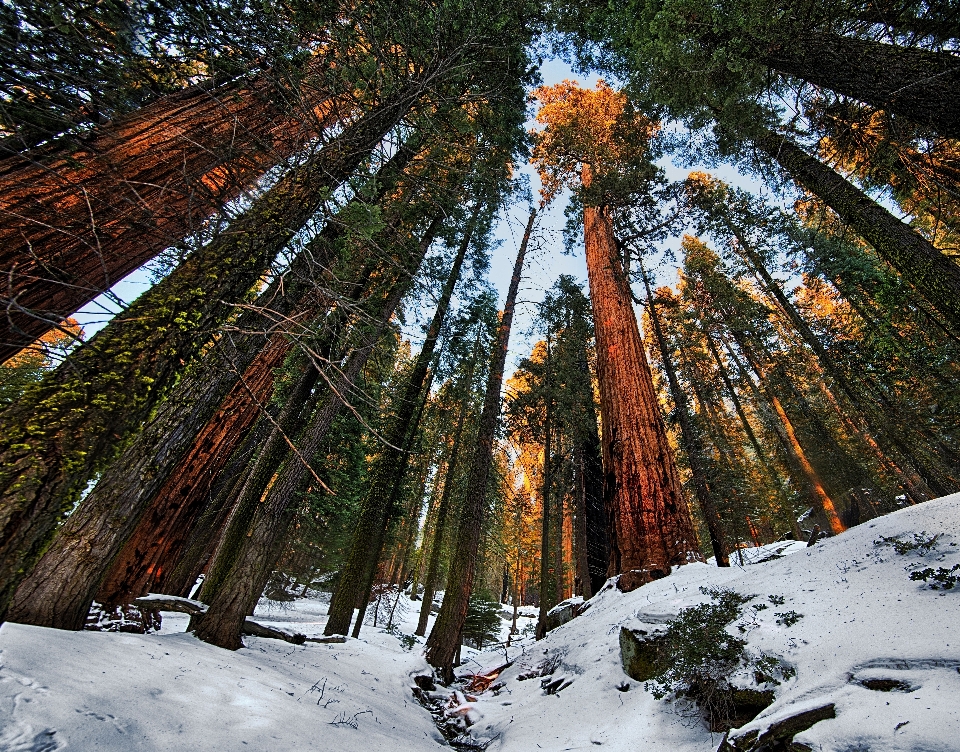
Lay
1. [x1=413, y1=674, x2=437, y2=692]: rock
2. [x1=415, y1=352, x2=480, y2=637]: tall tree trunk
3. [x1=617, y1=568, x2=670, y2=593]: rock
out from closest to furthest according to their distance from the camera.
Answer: [x1=617, y1=568, x2=670, y2=593]: rock < [x1=413, y1=674, x2=437, y2=692]: rock < [x1=415, y1=352, x2=480, y2=637]: tall tree trunk

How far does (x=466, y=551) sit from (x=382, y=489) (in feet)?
8.91

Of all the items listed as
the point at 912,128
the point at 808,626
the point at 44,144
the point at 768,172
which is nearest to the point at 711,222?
the point at 768,172

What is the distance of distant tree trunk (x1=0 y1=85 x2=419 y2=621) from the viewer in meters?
1.69

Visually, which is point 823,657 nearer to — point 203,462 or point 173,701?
point 173,701

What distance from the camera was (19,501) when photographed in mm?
1657

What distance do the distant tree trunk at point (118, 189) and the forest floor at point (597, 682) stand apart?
6.92ft

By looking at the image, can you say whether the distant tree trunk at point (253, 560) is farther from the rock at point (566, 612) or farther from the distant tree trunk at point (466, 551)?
the rock at point (566, 612)

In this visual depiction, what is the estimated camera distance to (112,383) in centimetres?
202

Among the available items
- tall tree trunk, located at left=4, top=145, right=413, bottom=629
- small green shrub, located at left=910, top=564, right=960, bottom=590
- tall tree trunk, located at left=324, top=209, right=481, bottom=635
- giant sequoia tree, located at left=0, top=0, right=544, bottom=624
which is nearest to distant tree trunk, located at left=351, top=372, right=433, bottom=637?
tall tree trunk, located at left=324, top=209, right=481, bottom=635

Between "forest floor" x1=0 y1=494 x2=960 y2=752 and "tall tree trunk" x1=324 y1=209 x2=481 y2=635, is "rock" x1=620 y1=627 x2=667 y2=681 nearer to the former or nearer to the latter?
"forest floor" x1=0 y1=494 x2=960 y2=752

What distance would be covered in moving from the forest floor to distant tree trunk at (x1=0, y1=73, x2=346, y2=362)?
2110mm

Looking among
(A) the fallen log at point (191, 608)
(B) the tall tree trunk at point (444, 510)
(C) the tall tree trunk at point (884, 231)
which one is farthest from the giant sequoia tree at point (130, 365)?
(B) the tall tree trunk at point (444, 510)

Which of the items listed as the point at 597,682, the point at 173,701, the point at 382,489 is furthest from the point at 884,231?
the point at 382,489

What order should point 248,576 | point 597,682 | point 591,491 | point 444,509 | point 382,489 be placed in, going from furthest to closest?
point 444,509 < point 591,491 < point 382,489 < point 248,576 < point 597,682
